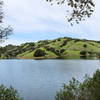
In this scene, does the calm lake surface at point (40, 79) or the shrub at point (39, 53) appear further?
the shrub at point (39, 53)

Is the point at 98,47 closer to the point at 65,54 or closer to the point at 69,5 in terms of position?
the point at 65,54

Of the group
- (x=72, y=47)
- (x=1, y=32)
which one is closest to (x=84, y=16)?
(x=1, y=32)

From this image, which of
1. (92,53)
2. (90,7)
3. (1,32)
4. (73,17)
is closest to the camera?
(90,7)

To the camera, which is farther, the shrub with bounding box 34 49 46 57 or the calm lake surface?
the shrub with bounding box 34 49 46 57

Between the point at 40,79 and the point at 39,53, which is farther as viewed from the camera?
the point at 39,53

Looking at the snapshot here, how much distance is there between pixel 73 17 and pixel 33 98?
1889cm

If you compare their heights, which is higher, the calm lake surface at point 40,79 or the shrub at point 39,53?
the shrub at point 39,53

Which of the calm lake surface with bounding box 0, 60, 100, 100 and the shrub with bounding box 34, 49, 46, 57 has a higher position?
the shrub with bounding box 34, 49, 46, 57

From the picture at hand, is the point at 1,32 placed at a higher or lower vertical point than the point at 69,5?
lower

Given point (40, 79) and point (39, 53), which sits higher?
point (39, 53)

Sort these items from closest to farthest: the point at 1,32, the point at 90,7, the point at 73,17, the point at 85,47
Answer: the point at 90,7, the point at 73,17, the point at 1,32, the point at 85,47

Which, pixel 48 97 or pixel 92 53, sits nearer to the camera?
pixel 48 97

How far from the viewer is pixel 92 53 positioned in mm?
164625

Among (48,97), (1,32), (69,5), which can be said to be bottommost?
(48,97)
